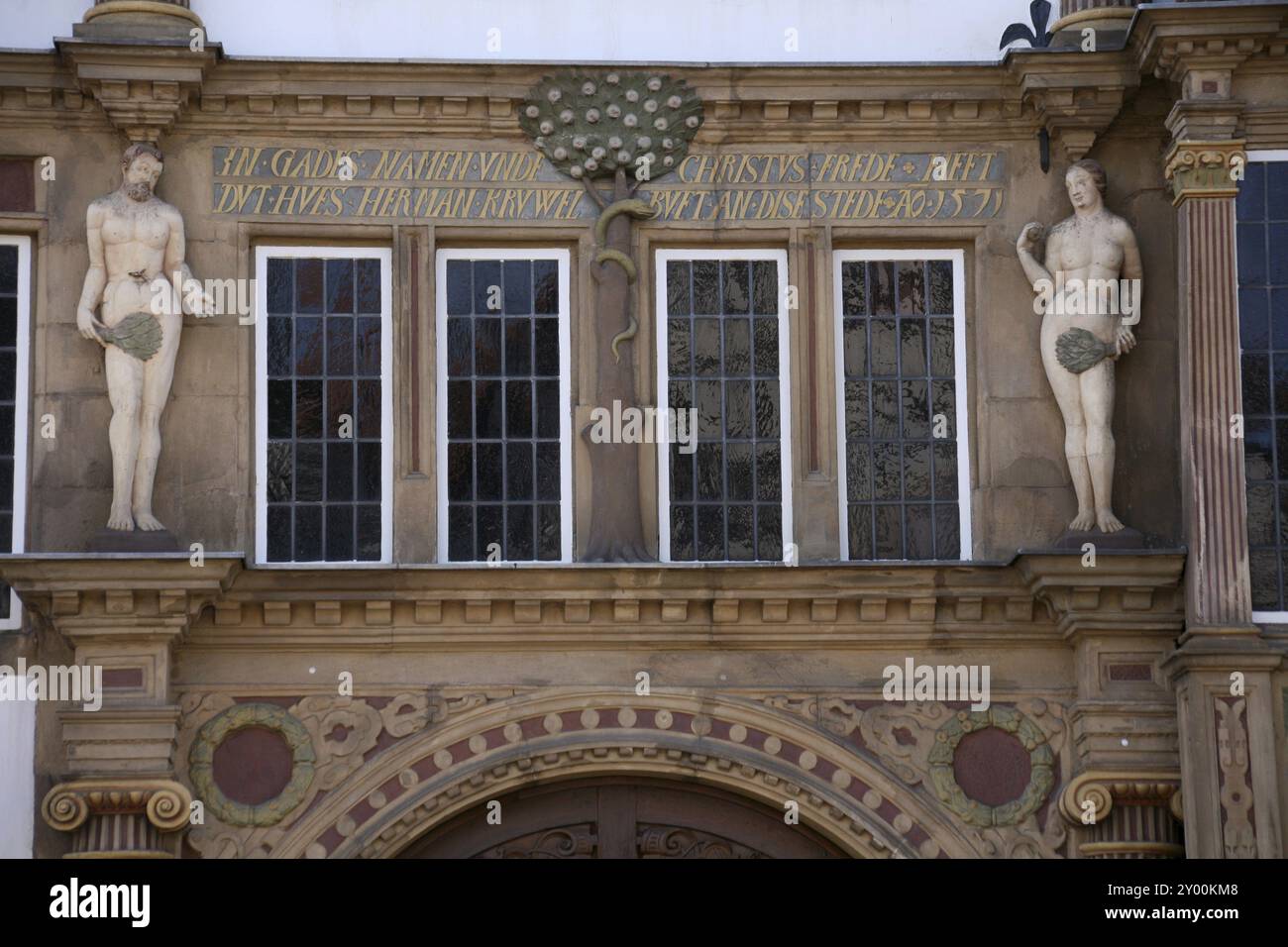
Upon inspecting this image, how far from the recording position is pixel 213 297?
20.8 meters

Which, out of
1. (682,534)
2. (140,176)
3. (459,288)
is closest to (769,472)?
(682,534)

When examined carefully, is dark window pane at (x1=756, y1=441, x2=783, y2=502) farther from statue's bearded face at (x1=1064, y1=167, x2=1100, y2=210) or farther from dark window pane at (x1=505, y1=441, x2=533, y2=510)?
statue's bearded face at (x1=1064, y1=167, x2=1100, y2=210)

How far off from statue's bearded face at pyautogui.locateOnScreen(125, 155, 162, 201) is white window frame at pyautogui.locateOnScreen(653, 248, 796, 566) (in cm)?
322

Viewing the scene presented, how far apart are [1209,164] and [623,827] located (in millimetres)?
5460

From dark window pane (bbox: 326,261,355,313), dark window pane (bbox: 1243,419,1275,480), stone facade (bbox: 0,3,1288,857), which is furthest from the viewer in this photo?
dark window pane (bbox: 326,261,355,313)

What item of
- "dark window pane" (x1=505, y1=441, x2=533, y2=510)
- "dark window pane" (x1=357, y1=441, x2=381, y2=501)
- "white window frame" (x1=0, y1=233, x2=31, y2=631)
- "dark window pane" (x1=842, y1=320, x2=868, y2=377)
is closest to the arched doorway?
"dark window pane" (x1=505, y1=441, x2=533, y2=510)

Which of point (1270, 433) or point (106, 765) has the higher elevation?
point (1270, 433)

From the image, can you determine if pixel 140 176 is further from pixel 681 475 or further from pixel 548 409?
pixel 681 475

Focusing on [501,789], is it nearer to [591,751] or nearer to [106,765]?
[591,751]

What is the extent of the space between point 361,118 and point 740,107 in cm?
241

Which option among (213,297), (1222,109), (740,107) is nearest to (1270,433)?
(1222,109)

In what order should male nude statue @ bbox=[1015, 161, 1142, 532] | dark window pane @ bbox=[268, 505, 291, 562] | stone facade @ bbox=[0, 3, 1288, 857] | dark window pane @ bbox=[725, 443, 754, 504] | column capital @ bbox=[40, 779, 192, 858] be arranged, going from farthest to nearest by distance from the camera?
dark window pane @ bbox=[725, 443, 754, 504] < dark window pane @ bbox=[268, 505, 291, 562] < male nude statue @ bbox=[1015, 161, 1142, 532] < stone facade @ bbox=[0, 3, 1288, 857] < column capital @ bbox=[40, 779, 192, 858]

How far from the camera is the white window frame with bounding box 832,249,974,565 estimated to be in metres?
20.9

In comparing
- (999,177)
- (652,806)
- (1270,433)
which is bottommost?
(652,806)
